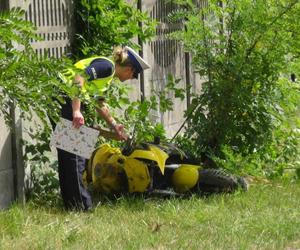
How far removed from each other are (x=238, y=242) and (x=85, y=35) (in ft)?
10.1

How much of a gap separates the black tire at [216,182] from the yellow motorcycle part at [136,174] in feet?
1.99

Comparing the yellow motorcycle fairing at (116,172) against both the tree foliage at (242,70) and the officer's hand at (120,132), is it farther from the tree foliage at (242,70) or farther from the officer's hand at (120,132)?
the tree foliage at (242,70)

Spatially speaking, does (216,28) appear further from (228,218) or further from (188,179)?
(228,218)

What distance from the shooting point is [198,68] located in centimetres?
880

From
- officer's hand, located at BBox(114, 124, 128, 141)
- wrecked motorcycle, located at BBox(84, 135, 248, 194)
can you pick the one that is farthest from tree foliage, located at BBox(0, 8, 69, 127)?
wrecked motorcycle, located at BBox(84, 135, 248, 194)

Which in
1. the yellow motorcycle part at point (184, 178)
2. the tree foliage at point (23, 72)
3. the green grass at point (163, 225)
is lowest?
the green grass at point (163, 225)

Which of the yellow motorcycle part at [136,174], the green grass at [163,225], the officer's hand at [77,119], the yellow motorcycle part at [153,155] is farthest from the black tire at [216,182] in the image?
the officer's hand at [77,119]

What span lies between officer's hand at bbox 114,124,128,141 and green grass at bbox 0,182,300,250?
555mm

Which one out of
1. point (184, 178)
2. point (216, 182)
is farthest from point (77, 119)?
point (216, 182)

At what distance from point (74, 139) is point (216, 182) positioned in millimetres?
1648

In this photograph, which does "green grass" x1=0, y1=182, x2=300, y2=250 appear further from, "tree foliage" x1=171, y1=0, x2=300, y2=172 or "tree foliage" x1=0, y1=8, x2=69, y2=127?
"tree foliage" x1=0, y1=8, x2=69, y2=127

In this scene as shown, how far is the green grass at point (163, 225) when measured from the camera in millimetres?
5660

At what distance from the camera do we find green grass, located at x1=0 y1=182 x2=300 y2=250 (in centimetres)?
566

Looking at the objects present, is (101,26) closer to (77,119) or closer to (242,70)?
(242,70)
